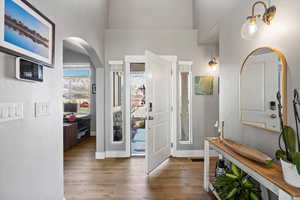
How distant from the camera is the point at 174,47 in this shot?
11.7 ft

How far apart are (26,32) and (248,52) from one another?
208cm

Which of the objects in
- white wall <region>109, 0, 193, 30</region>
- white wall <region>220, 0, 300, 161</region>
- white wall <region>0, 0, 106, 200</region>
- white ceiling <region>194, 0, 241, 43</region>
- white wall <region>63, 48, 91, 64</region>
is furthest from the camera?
white wall <region>63, 48, 91, 64</region>

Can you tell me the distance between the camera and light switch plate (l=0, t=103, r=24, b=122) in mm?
1080

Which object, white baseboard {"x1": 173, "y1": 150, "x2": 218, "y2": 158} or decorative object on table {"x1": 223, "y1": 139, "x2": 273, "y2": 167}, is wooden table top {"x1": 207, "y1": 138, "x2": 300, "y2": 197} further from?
white baseboard {"x1": 173, "y1": 150, "x2": 218, "y2": 158}

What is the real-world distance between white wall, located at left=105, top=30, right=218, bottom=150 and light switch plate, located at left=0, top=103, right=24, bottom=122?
2.29m

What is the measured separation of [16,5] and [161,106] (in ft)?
7.82

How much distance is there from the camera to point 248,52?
1833mm

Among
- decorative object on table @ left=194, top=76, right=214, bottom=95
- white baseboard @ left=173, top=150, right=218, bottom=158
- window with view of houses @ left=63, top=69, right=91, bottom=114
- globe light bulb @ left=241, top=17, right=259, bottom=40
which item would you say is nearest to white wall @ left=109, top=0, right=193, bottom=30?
decorative object on table @ left=194, top=76, right=214, bottom=95

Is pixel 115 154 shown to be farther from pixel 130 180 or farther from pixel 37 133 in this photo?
pixel 37 133

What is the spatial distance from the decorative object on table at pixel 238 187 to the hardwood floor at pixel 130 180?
20.5 inches

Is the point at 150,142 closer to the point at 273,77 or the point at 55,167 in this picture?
the point at 55,167

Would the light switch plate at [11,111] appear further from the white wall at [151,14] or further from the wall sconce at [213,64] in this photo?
the wall sconce at [213,64]

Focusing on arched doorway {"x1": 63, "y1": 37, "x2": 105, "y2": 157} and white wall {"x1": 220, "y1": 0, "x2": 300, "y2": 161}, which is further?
arched doorway {"x1": 63, "y1": 37, "x2": 105, "y2": 157}

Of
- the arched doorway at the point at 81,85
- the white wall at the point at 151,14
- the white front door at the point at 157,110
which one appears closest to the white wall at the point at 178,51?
the white wall at the point at 151,14
